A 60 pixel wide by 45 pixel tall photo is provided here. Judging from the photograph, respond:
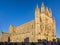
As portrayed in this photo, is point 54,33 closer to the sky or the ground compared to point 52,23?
closer to the ground

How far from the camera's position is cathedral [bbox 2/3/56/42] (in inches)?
1796

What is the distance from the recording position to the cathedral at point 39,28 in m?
45.6

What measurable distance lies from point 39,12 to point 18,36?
1152 cm

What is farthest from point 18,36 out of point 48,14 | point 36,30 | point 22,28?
point 48,14

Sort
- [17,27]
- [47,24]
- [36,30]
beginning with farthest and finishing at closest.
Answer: [17,27]
[47,24]
[36,30]

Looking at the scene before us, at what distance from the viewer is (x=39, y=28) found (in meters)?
45.8

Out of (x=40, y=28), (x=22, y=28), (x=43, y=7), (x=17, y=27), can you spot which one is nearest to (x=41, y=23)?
(x=40, y=28)

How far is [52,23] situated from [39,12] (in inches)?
255

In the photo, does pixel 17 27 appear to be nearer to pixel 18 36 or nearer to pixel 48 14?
pixel 18 36

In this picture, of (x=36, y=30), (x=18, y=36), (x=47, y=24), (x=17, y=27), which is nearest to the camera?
(x=36, y=30)

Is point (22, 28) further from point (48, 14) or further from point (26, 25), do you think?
point (48, 14)

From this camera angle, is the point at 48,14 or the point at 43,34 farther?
the point at 48,14

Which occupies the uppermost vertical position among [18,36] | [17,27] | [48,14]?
[48,14]

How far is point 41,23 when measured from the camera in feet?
155
